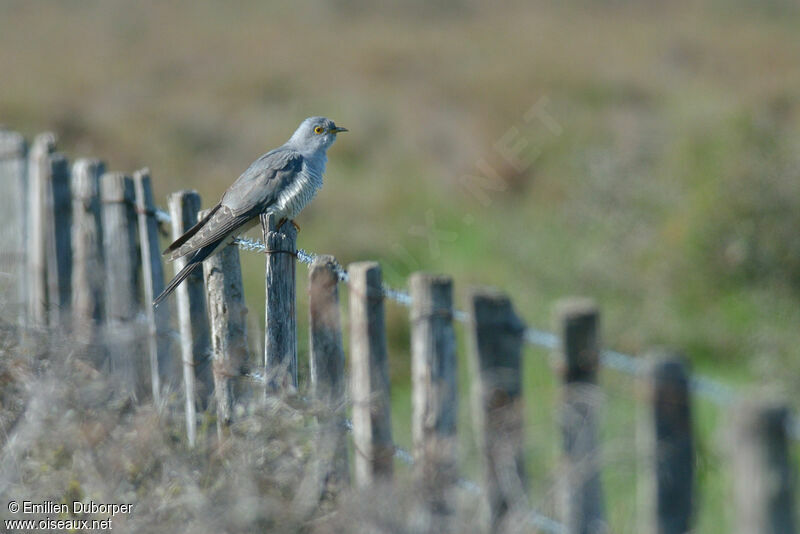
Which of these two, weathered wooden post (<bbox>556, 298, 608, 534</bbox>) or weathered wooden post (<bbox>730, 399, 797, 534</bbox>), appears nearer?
weathered wooden post (<bbox>730, 399, 797, 534</bbox>)

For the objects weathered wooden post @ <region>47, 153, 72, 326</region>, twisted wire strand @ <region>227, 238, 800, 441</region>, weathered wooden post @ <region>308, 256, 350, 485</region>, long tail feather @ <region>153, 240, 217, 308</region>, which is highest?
weathered wooden post @ <region>47, 153, 72, 326</region>

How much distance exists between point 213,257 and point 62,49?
82.0 ft

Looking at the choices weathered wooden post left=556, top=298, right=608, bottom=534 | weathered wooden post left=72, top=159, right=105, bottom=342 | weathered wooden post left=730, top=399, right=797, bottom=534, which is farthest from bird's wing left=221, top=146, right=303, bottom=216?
weathered wooden post left=730, top=399, right=797, bottom=534

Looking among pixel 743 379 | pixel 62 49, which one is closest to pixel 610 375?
pixel 743 379

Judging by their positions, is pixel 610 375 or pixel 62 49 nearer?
pixel 610 375

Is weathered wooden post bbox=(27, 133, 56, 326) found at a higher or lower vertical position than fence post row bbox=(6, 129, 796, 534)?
higher

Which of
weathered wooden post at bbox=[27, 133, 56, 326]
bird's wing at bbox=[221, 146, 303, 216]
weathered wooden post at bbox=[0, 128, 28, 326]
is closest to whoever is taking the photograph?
bird's wing at bbox=[221, 146, 303, 216]

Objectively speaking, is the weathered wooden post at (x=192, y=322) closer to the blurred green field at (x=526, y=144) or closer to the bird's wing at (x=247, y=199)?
the bird's wing at (x=247, y=199)

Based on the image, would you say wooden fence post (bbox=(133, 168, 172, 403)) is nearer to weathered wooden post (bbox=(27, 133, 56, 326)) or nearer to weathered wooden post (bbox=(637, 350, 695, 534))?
weathered wooden post (bbox=(27, 133, 56, 326))

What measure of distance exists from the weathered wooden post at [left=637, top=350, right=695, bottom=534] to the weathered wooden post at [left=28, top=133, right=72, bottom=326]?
13.9 feet

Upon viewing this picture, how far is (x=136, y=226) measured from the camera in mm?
5516

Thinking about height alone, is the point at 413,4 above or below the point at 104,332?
above

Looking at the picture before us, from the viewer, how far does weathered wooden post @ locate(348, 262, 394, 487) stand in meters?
3.51

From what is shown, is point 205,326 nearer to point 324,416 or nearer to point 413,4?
point 324,416
